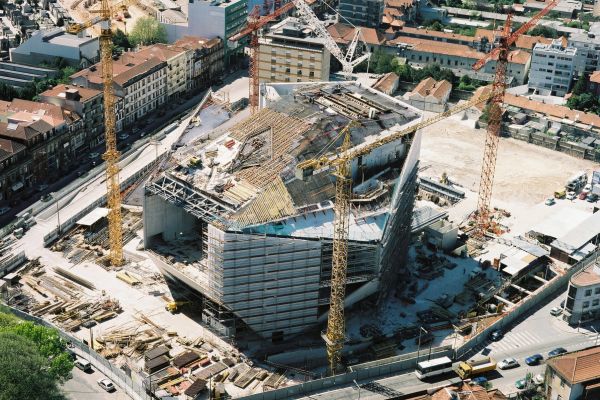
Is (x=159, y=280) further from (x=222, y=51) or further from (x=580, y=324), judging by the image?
(x=222, y=51)

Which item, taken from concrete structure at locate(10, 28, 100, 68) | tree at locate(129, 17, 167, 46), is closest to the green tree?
tree at locate(129, 17, 167, 46)

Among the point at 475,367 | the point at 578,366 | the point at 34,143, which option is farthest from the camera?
the point at 34,143

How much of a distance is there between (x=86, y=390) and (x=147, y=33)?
102598 mm

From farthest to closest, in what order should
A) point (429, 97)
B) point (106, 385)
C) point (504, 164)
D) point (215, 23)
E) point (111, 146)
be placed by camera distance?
point (215, 23) < point (429, 97) < point (504, 164) < point (111, 146) < point (106, 385)

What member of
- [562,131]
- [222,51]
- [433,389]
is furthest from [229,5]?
[433,389]

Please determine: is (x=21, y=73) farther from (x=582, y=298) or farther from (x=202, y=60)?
(x=582, y=298)

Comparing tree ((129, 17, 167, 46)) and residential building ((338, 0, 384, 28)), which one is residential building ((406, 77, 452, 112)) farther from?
tree ((129, 17, 167, 46))

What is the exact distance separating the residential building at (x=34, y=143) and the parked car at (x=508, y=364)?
225 feet

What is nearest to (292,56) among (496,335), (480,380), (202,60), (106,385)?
(202,60)

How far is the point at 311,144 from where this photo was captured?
9669cm

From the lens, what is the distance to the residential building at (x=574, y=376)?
77.2m

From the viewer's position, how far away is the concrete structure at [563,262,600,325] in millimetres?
92062

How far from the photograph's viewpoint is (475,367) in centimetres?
8256

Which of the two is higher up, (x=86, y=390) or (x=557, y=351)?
(x=557, y=351)
